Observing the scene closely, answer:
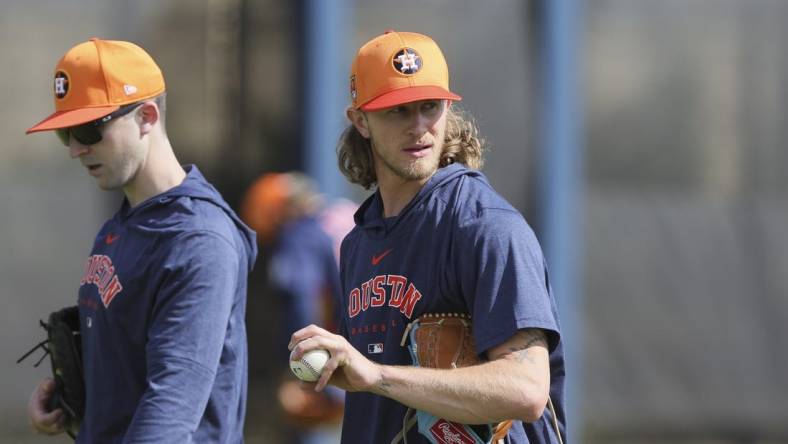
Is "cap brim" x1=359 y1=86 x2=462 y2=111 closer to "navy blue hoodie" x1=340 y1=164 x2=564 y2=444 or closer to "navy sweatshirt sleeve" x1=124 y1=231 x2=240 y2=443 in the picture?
"navy blue hoodie" x1=340 y1=164 x2=564 y2=444

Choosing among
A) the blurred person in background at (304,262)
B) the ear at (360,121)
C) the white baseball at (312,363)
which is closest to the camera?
the white baseball at (312,363)

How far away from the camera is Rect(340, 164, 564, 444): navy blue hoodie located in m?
3.02

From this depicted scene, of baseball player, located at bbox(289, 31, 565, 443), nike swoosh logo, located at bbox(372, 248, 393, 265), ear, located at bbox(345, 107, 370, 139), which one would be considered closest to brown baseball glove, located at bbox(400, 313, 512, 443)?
baseball player, located at bbox(289, 31, 565, 443)

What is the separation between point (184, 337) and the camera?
344 centimetres

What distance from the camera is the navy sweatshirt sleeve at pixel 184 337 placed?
133 inches

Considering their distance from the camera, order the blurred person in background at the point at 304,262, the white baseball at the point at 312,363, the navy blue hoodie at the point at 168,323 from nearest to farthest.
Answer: the white baseball at the point at 312,363, the navy blue hoodie at the point at 168,323, the blurred person in background at the point at 304,262

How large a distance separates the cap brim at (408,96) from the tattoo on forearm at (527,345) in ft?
2.20

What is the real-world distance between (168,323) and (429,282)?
29.0 inches

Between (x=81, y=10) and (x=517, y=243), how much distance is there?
23.5 feet

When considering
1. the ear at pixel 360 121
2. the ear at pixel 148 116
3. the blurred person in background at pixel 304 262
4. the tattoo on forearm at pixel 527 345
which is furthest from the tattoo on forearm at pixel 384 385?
the blurred person in background at pixel 304 262

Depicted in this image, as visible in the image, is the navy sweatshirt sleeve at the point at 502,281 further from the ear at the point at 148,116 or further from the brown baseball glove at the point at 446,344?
the ear at the point at 148,116

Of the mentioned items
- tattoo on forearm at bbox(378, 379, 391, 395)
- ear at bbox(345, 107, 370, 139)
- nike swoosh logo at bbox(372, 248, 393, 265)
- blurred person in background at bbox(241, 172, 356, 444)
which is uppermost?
ear at bbox(345, 107, 370, 139)

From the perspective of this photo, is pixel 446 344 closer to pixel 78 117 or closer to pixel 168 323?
pixel 168 323

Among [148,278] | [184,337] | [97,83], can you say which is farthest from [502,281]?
[97,83]
